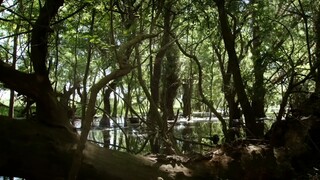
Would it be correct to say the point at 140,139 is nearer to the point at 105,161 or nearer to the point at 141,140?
the point at 141,140

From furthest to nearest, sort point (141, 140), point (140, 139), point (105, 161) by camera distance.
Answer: point (141, 140), point (140, 139), point (105, 161)

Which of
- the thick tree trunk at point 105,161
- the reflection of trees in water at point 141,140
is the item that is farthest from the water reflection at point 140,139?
the thick tree trunk at point 105,161

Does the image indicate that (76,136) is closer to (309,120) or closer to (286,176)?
(286,176)

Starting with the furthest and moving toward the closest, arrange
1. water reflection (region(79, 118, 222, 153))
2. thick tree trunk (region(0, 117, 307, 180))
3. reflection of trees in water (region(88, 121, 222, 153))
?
1. reflection of trees in water (region(88, 121, 222, 153))
2. water reflection (region(79, 118, 222, 153))
3. thick tree trunk (region(0, 117, 307, 180))

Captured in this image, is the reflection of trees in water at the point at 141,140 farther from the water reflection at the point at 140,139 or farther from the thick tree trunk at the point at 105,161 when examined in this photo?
the thick tree trunk at the point at 105,161

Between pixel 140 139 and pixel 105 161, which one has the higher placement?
pixel 105 161

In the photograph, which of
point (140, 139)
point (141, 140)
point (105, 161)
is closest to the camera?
point (105, 161)

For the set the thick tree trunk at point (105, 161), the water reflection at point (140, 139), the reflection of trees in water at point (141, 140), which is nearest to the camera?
the thick tree trunk at point (105, 161)

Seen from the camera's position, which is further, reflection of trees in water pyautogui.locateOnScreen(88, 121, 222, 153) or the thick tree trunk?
reflection of trees in water pyautogui.locateOnScreen(88, 121, 222, 153)

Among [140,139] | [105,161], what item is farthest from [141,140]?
[105,161]

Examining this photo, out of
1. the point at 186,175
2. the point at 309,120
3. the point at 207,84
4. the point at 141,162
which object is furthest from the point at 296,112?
the point at 207,84

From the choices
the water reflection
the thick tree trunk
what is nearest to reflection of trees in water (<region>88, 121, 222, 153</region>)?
the water reflection

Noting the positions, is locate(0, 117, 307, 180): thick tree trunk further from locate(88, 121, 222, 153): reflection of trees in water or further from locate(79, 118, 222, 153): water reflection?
locate(88, 121, 222, 153): reflection of trees in water

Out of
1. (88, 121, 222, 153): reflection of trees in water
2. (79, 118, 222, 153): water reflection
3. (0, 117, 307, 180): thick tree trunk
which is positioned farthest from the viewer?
(88, 121, 222, 153): reflection of trees in water
